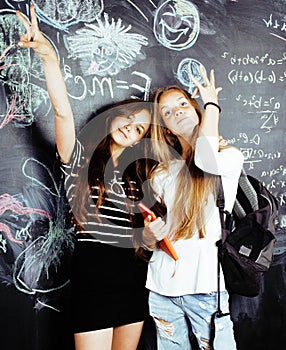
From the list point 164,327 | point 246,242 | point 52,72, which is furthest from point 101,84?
point 164,327

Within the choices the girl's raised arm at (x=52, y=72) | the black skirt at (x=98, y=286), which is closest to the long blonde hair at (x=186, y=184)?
the black skirt at (x=98, y=286)

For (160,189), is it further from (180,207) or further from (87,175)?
(87,175)

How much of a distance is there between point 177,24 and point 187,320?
1096 millimetres

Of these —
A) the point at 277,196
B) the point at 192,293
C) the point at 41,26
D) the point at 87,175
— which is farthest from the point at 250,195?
the point at 41,26

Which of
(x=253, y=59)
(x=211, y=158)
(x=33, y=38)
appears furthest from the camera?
(x=253, y=59)

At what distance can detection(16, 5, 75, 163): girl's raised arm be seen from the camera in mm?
2023

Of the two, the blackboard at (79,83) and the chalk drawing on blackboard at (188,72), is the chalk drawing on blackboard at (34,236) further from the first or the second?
the chalk drawing on blackboard at (188,72)

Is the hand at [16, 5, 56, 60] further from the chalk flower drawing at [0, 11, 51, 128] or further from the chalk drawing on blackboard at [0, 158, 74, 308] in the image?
the chalk drawing on blackboard at [0, 158, 74, 308]

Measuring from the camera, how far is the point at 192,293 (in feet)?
7.03

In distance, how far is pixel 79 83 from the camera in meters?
2.10

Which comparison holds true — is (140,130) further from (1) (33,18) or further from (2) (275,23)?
(2) (275,23)

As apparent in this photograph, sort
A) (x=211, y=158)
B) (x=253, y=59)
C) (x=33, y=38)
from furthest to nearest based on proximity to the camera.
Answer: (x=253, y=59) → (x=211, y=158) → (x=33, y=38)

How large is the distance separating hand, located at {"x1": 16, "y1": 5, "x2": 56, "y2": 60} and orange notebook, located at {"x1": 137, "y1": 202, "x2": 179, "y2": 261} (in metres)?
0.62

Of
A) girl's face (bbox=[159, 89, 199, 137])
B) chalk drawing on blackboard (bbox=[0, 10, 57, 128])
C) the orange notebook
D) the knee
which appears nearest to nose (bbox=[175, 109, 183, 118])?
girl's face (bbox=[159, 89, 199, 137])
